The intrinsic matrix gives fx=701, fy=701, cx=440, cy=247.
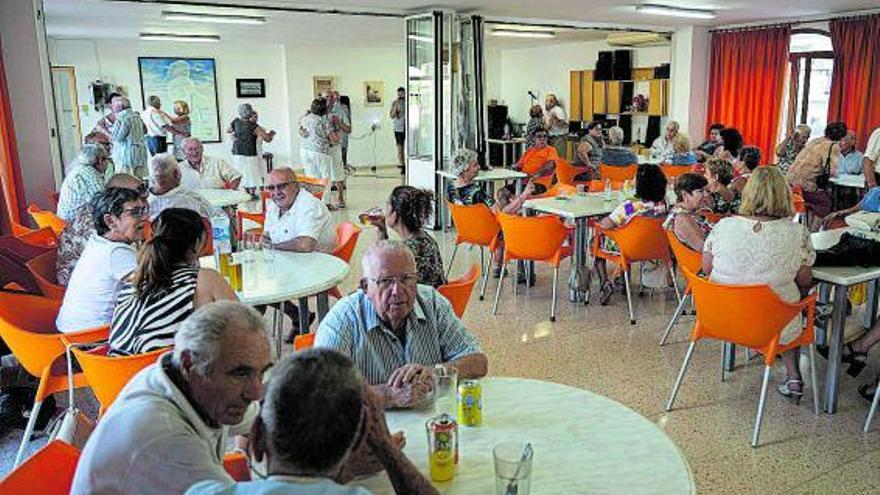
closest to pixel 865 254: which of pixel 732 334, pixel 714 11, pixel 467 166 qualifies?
pixel 732 334

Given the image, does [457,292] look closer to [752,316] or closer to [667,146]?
[752,316]

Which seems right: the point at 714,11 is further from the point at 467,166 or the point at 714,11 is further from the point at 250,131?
the point at 250,131

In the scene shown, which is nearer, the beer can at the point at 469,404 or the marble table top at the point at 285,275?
the beer can at the point at 469,404

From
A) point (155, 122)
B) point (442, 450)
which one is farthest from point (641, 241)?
point (155, 122)

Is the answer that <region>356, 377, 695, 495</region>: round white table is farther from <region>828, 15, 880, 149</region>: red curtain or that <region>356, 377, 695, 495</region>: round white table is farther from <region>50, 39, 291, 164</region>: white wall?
<region>50, 39, 291, 164</region>: white wall

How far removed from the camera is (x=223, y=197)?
6102 mm

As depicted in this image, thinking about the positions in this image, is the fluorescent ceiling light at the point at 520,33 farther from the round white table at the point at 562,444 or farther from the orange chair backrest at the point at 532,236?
the round white table at the point at 562,444

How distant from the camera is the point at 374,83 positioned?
15.9 m

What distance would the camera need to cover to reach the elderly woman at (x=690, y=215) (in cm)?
440

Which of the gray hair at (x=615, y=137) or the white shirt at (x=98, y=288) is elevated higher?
the gray hair at (x=615, y=137)

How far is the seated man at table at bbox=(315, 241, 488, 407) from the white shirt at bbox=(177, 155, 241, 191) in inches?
181

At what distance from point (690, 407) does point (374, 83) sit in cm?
1323

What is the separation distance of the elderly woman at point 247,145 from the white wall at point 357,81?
14.8 feet

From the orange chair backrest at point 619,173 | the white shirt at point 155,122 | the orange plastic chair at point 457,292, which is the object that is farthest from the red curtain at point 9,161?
the orange chair backrest at point 619,173
